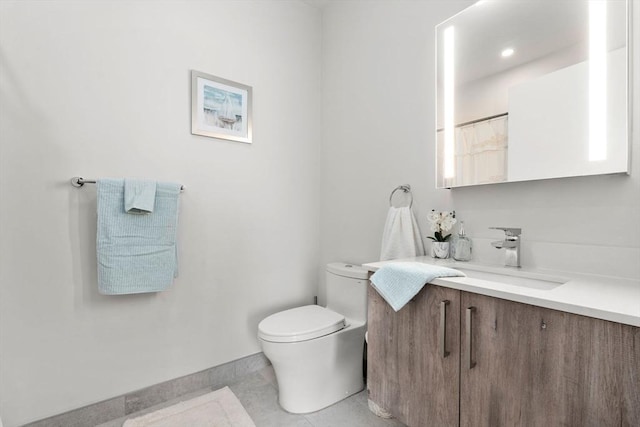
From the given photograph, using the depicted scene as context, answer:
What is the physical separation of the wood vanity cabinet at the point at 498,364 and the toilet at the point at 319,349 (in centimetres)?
34

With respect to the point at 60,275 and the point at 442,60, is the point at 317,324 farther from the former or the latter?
the point at 442,60

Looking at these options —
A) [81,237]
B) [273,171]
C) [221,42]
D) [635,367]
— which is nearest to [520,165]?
[635,367]

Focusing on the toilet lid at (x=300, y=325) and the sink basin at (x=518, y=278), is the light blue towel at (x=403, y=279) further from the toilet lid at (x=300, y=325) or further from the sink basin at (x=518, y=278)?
the toilet lid at (x=300, y=325)

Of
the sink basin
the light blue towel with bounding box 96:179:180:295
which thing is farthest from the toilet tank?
the light blue towel with bounding box 96:179:180:295

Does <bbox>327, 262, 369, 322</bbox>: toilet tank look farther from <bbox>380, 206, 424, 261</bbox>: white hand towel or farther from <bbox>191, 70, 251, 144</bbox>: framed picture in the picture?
<bbox>191, 70, 251, 144</bbox>: framed picture

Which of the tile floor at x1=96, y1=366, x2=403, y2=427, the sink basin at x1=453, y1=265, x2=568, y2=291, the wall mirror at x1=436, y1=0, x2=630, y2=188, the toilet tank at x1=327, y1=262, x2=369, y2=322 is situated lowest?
the tile floor at x1=96, y1=366, x2=403, y2=427

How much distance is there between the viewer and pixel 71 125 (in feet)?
4.83

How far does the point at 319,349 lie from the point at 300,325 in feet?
0.50

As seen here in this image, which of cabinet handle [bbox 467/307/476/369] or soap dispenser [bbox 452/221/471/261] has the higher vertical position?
soap dispenser [bbox 452/221/471/261]

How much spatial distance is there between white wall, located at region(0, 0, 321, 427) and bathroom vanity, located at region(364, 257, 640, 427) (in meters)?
1.05

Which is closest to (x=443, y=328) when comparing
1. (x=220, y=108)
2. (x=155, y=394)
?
(x=155, y=394)

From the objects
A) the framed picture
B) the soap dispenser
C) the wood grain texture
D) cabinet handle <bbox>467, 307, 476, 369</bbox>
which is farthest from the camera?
the framed picture

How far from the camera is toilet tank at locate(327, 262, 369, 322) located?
176 cm

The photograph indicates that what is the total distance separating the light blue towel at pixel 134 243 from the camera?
1.47m
